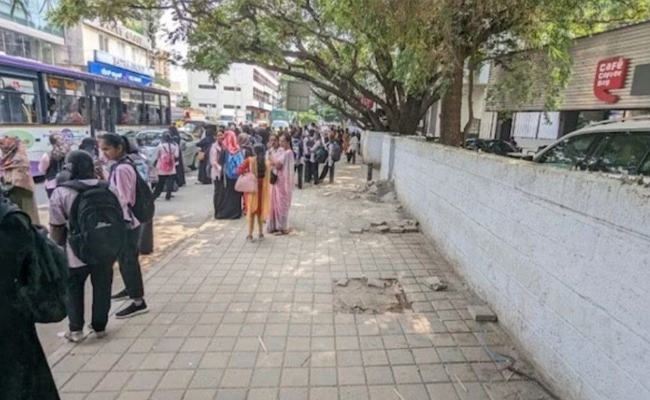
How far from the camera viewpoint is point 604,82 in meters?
11.4

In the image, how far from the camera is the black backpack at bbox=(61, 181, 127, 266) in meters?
3.25

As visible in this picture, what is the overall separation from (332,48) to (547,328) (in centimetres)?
1311

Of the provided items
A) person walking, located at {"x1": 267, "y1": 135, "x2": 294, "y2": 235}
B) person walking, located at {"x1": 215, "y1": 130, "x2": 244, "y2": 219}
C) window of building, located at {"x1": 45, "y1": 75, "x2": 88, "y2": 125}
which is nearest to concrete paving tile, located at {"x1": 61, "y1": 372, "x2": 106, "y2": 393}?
person walking, located at {"x1": 267, "y1": 135, "x2": 294, "y2": 235}

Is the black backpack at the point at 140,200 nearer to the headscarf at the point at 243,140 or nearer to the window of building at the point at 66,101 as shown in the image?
the headscarf at the point at 243,140

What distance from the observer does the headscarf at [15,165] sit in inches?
190

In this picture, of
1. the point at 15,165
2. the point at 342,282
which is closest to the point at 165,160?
the point at 15,165

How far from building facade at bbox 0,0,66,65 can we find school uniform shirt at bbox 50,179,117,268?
67.1ft

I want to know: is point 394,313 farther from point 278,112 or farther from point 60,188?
point 278,112

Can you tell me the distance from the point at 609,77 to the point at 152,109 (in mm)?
16347

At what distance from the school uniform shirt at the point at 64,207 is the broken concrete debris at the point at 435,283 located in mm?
3452

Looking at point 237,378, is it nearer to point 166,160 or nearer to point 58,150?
point 58,150

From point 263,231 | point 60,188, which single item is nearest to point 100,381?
point 60,188

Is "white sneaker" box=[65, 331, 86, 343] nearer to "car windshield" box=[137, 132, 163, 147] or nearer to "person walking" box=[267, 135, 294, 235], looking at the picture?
"person walking" box=[267, 135, 294, 235]

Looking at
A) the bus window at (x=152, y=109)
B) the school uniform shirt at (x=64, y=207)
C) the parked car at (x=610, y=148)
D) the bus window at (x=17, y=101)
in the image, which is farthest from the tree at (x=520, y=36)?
the bus window at (x=152, y=109)
